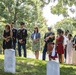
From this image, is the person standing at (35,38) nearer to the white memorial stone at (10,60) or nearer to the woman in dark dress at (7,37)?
the woman in dark dress at (7,37)

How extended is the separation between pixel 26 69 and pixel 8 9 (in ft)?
103

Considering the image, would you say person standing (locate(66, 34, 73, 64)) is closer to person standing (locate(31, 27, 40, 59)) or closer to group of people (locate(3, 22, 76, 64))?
group of people (locate(3, 22, 76, 64))

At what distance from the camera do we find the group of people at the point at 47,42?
13.5 metres

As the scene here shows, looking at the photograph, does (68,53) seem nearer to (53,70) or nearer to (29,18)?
(53,70)

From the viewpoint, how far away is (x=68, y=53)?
16.2 m

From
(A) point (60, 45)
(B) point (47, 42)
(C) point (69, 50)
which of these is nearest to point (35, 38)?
(B) point (47, 42)

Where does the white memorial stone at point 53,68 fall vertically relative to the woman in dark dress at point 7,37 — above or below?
below

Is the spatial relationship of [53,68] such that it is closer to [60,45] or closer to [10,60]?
[10,60]

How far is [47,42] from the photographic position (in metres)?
14.4

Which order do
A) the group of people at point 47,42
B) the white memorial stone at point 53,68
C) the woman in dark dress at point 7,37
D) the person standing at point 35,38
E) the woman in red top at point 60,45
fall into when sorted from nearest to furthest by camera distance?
the white memorial stone at point 53,68 < the group of people at point 47,42 < the woman in dark dress at point 7,37 < the woman in red top at point 60,45 < the person standing at point 35,38

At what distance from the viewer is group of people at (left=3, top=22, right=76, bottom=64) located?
13.5m

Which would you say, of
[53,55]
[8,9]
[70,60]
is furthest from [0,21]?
[53,55]

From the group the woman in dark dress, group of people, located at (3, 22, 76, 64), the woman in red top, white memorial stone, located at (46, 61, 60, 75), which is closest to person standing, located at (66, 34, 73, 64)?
group of people, located at (3, 22, 76, 64)

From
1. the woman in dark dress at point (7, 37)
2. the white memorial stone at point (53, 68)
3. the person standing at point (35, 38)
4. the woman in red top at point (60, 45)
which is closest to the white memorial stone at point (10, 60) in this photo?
the white memorial stone at point (53, 68)
